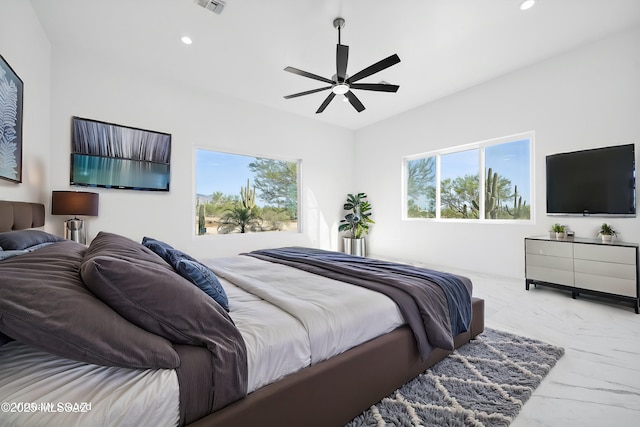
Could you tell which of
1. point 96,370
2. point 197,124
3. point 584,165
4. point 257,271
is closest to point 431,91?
point 584,165

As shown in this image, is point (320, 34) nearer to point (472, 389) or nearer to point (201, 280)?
point (201, 280)

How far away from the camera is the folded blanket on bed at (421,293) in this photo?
168 centimetres

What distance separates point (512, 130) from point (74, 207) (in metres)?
5.63

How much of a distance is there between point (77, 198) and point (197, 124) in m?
1.90

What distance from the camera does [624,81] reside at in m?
3.16

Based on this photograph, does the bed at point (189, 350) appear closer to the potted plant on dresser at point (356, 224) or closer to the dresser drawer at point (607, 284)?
the dresser drawer at point (607, 284)

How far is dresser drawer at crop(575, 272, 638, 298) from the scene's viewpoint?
2.82 meters

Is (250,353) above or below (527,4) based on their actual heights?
below

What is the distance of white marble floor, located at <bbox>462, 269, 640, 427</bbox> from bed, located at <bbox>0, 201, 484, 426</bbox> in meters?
0.61

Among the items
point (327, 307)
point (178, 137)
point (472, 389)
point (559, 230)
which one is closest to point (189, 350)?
point (327, 307)

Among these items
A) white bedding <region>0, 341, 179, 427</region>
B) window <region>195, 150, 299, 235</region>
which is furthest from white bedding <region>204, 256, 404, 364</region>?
window <region>195, 150, 299, 235</region>

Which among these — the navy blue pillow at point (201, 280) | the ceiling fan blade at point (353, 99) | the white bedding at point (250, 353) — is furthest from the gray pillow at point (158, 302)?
the ceiling fan blade at point (353, 99)

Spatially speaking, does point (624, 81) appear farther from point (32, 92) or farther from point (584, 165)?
point (32, 92)

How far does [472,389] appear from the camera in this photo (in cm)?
161
